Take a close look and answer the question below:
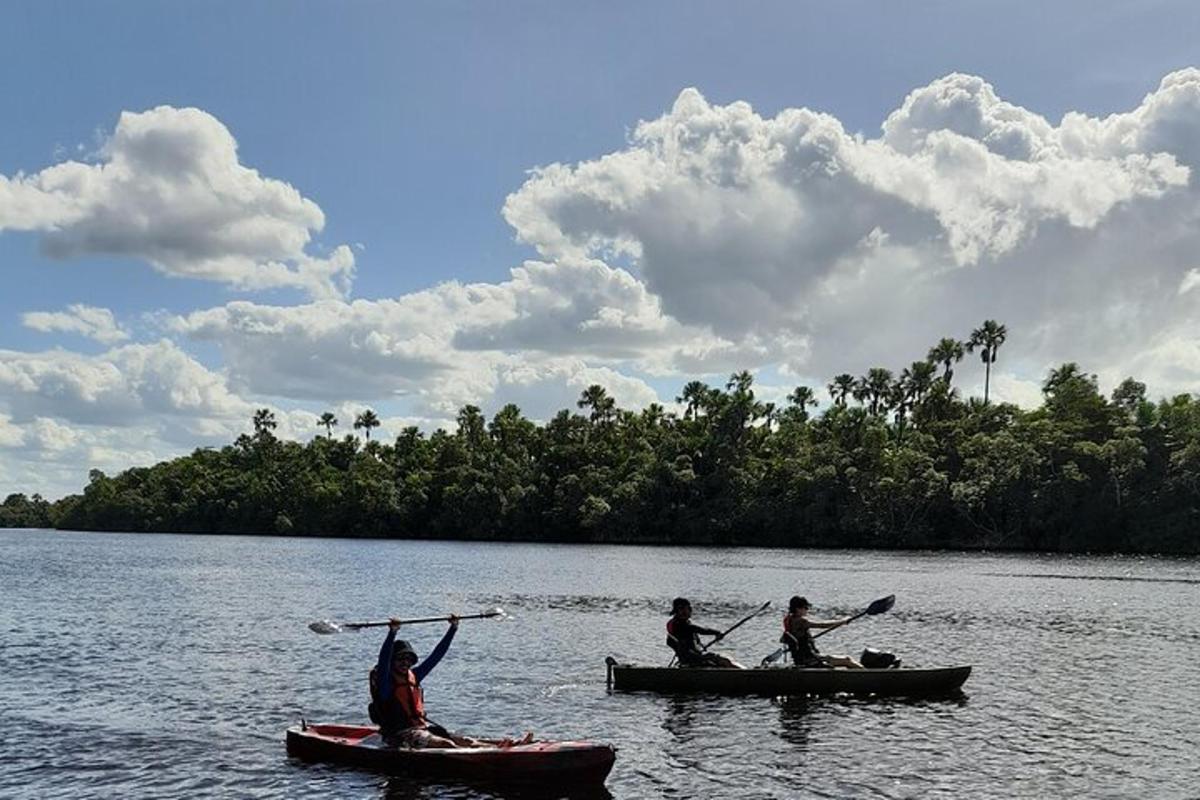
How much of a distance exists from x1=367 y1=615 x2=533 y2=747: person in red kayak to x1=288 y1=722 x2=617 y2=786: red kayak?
24cm

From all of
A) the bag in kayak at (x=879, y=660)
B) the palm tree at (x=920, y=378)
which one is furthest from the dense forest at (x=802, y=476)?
the bag in kayak at (x=879, y=660)

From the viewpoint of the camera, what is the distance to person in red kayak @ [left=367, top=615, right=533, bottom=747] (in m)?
21.0

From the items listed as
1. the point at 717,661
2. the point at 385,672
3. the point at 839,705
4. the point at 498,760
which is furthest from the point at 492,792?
the point at 839,705

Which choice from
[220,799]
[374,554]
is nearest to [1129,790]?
[220,799]

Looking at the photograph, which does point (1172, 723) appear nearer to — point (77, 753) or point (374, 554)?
point (77, 753)

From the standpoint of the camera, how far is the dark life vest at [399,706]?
69.6ft

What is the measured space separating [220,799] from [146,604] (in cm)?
4033

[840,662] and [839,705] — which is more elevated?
[840,662]

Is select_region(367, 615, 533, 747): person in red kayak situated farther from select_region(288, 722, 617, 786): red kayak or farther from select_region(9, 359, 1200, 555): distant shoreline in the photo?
select_region(9, 359, 1200, 555): distant shoreline

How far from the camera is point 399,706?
69.7ft

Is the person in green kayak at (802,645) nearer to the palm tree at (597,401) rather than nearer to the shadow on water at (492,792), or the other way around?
the shadow on water at (492,792)

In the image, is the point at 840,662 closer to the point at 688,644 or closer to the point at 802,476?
the point at 688,644

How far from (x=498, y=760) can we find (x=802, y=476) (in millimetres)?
121271

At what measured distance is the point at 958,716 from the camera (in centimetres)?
2741
